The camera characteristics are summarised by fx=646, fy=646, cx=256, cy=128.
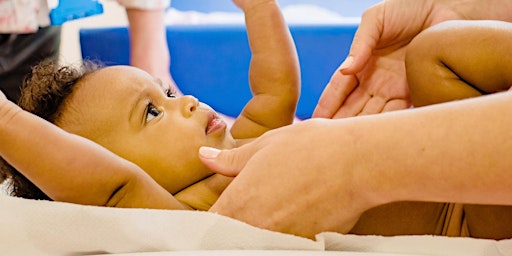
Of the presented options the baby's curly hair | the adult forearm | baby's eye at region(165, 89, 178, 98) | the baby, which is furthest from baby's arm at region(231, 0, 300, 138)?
the adult forearm

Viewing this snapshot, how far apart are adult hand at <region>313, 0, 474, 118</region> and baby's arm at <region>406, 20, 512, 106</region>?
0.19 meters

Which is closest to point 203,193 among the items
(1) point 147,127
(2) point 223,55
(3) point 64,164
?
(1) point 147,127

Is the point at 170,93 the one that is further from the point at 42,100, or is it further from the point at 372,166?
the point at 372,166

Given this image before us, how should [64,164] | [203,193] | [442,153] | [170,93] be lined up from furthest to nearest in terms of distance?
[170,93] < [203,193] < [64,164] < [442,153]

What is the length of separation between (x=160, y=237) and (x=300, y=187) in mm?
154

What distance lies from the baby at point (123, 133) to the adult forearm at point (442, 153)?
30 centimetres

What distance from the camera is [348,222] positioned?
2.12 ft

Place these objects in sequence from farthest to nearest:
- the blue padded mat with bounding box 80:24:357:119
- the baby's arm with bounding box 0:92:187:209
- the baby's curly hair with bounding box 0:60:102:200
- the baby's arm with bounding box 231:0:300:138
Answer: the blue padded mat with bounding box 80:24:357:119 < the baby's arm with bounding box 231:0:300:138 < the baby's curly hair with bounding box 0:60:102:200 < the baby's arm with bounding box 0:92:187:209

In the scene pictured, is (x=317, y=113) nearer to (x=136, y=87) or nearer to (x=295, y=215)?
(x=136, y=87)

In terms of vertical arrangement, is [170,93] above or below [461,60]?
below

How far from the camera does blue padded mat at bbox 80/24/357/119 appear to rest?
202 cm

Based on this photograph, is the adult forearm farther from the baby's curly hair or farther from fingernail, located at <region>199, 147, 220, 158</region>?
the baby's curly hair

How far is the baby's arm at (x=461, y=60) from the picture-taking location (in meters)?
0.78

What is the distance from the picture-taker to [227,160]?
73cm
